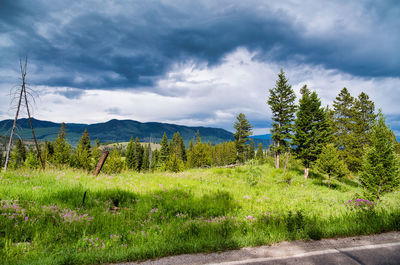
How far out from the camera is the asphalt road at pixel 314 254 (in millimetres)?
2652

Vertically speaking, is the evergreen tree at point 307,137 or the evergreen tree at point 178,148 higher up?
the evergreen tree at point 307,137

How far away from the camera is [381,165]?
16.5 metres

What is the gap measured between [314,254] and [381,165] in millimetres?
20369

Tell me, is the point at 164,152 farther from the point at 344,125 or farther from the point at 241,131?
the point at 344,125

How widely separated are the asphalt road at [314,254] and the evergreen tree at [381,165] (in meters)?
18.0

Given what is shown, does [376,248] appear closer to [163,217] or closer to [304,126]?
[163,217]

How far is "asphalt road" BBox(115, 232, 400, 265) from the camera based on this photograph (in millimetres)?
2652

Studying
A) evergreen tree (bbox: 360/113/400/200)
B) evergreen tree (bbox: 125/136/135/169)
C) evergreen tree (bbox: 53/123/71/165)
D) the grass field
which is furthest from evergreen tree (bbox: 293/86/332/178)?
evergreen tree (bbox: 125/136/135/169)

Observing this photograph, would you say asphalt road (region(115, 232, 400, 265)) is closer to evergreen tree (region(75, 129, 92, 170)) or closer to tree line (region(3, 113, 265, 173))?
tree line (region(3, 113, 265, 173))

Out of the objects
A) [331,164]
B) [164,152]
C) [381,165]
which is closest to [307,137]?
[331,164]

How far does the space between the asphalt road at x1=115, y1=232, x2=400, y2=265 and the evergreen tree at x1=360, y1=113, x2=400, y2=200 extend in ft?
59.1

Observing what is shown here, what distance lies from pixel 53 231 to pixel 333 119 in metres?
43.7

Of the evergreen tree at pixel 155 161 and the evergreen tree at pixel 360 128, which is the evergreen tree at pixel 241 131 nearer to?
the evergreen tree at pixel 360 128

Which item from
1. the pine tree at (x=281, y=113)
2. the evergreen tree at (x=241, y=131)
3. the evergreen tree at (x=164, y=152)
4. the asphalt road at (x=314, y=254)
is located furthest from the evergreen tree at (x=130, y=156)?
the asphalt road at (x=314, y=254)
